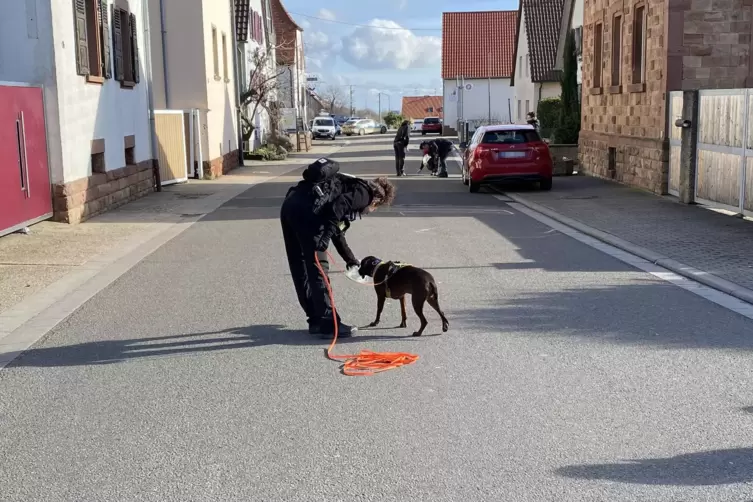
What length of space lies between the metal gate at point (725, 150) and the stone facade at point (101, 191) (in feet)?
35.3

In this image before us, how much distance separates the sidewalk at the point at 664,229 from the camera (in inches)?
393

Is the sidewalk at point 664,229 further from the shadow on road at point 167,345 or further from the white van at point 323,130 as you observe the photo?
the white van at point 323,130

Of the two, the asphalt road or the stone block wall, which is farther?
the stone block wall

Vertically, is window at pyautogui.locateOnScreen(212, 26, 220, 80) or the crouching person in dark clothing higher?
window at pyautogui.locateOnScreen(212, 26, 220, 80)

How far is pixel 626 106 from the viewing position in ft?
70.8

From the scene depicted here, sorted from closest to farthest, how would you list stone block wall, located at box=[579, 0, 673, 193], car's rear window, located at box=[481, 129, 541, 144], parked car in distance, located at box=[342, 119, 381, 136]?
1. stone block wall, located at box=[579, 0, 673, 193]
2. car's rear window, located at box=[481, 129, 541, 144]
3. parked car in distance, located at box=[342, 119, 381, 136]

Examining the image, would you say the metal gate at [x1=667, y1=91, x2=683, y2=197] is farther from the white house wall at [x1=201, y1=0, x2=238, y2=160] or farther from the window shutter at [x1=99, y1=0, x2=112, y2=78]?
the white house wall at [x1=201, y1=0, x2=238, y2=160]

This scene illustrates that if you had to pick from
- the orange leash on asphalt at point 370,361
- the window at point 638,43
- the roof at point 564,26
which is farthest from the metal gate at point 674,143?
the roof at point 564,26

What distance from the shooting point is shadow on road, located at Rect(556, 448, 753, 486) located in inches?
171

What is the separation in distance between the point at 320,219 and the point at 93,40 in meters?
11.8

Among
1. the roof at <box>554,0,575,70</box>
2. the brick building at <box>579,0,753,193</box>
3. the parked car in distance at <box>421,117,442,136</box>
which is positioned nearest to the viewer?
the brick building at <box>579,0,753,193</box>

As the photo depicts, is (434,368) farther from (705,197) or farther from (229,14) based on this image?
(229,14)

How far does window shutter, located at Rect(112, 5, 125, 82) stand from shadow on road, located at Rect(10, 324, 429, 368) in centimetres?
1246

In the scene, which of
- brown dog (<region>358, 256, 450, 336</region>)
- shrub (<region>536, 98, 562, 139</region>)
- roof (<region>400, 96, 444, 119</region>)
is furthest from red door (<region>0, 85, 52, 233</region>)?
roof (<region>400, 96, 444, 119</region>)
